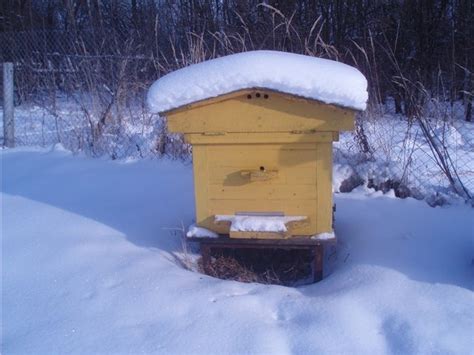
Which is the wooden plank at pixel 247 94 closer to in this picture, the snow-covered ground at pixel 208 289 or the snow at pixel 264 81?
the snow at pixel 264 81

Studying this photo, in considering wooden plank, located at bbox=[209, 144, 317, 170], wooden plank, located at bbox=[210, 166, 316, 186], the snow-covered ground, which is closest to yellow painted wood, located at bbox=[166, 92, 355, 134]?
wooden plank, located at bbox=[209, 144, 317, 170]

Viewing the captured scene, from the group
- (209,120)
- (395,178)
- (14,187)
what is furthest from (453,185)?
(14,187)

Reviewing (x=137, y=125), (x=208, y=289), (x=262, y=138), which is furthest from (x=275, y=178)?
(x=137, y=125)

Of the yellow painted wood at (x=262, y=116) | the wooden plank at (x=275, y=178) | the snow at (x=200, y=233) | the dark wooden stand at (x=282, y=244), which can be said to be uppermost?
the yellow painted wood at (x=262, y=116)

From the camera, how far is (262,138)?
2609 mm

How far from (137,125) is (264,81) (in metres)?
4.15

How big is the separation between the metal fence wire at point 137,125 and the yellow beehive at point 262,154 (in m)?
1.72

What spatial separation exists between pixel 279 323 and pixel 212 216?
856 millimetres

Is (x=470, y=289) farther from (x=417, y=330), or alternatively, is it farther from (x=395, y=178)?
(x=395, y=178)

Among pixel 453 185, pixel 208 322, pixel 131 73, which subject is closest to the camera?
pixel 208 322

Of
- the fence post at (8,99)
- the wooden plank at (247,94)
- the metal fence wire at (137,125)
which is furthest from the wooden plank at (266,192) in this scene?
the fence post at (8,99)

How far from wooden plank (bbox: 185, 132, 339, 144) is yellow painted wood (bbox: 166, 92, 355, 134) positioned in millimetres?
30

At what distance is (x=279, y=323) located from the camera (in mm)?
2191

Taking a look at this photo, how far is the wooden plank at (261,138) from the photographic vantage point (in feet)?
8.43
